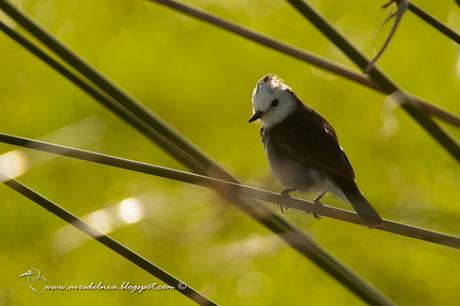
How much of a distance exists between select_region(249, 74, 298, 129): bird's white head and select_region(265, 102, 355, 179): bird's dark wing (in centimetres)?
4

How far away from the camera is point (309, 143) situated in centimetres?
352

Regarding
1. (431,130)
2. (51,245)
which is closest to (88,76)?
(431,130)

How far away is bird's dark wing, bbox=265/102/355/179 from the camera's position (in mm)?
3340

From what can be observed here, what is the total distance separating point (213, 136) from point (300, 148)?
1228mm

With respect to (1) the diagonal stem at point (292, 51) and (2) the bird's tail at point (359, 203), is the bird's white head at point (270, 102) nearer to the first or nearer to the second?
(2) the bird's tail at point (359, 203)

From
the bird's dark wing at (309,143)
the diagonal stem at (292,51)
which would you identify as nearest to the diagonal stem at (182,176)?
the diagonal stem at (292,51)

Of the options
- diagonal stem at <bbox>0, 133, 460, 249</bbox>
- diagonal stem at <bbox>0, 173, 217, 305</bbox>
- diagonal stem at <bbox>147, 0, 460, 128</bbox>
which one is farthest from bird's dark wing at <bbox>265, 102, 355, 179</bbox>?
diagonal stem at <bbox>0, 173, 217, 305</bbox>

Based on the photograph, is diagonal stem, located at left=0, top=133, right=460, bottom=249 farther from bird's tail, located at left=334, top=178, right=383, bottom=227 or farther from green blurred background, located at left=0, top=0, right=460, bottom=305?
green blurred background, located at left=0, top=0, right=460, bottom=305

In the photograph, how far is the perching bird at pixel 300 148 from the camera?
3318 millimetres

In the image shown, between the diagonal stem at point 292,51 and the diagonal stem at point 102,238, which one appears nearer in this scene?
the diagonal stem at point 102,238

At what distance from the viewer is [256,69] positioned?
16.8ft

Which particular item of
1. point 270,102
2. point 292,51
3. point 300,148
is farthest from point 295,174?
point 292,51

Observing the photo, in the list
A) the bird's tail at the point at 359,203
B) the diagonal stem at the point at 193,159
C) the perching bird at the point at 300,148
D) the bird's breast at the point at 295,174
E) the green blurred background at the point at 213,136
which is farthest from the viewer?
the green blurred background at the point at 213,136

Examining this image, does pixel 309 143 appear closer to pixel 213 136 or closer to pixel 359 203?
pixel 359 203
